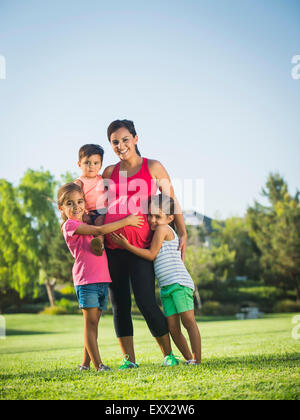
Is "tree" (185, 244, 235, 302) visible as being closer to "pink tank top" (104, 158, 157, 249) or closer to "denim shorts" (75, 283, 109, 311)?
"pink tank top" (104, 158, 157, 249)

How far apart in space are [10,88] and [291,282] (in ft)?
78.2

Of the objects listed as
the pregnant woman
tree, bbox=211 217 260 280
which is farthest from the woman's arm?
tree, bbox=211 217 260 280

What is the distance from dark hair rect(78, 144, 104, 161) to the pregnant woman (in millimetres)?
142

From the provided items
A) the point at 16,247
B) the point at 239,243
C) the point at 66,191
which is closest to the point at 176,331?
the point at 66,191

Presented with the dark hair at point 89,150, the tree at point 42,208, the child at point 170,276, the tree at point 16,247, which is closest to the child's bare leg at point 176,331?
the child at point 170,276

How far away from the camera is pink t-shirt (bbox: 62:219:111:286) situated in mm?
3504

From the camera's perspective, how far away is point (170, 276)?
11.8 ft

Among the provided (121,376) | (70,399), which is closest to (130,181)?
(121,376)

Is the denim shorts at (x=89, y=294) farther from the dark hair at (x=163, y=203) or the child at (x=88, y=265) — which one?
the dark hair at (x=163, y=203)

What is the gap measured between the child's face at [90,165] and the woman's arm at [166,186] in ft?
1.62

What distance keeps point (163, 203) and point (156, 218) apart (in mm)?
153

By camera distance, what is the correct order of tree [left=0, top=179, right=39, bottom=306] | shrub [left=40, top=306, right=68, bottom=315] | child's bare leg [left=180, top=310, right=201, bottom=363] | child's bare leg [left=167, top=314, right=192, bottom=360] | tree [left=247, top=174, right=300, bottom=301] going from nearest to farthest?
child's bare leg [left=180, top=310, right=201, bottom=363]
child's bare leg [left=167, top=314, right=192, bottom=360]
tree [left=0, top=179, right=39, bottom=306]
shrub [left=40, top=306, right=68, bottom=315]
tree [left=247, top=174, right=300, bottom=301]

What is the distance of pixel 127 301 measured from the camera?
12.2ft

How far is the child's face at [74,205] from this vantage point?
367 cm
